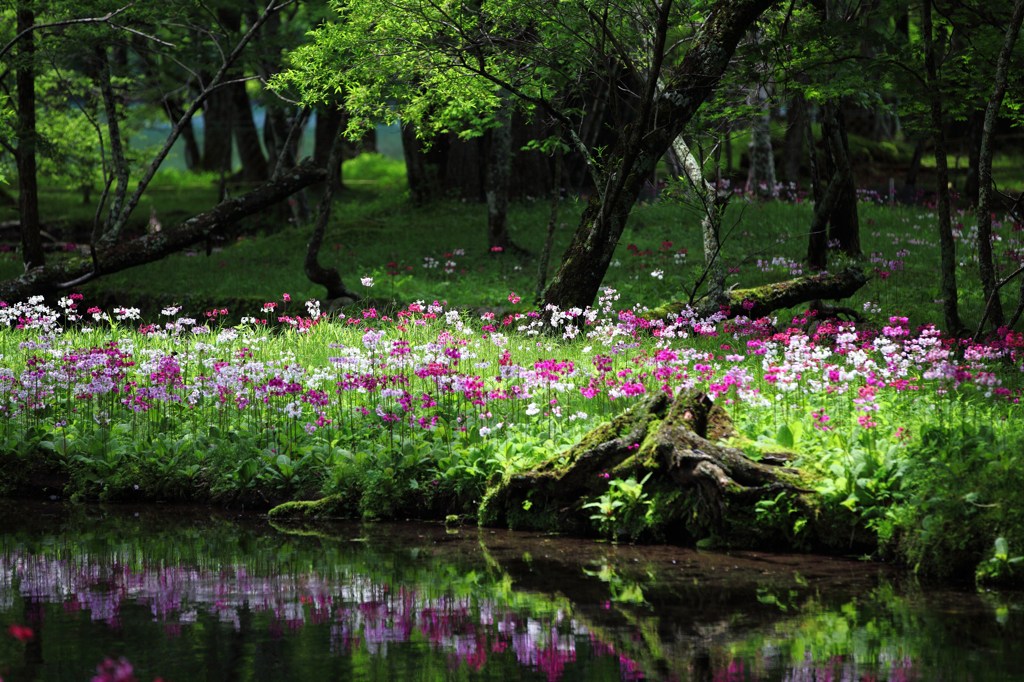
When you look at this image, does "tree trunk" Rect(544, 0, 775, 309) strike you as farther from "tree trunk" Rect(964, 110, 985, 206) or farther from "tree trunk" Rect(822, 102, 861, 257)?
"tree trunk" Rect(964, 110, 985, 206)

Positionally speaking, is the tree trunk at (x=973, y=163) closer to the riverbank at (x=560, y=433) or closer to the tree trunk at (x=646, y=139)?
the tree trunk at (x=646, y=139)

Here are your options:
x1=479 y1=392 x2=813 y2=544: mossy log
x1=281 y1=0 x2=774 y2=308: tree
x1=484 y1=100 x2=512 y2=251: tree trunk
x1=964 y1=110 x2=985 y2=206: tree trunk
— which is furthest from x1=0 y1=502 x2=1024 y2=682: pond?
x1=964 y1=110 x2=985 y2=206: tree trunk

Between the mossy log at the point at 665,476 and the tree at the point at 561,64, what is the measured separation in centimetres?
495

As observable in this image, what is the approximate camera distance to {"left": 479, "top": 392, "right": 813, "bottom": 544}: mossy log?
7.98 m

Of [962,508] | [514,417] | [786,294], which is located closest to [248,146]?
[786,294]

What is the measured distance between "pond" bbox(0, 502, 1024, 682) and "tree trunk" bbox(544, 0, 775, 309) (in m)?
5.57

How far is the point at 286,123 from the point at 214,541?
24.5 meters

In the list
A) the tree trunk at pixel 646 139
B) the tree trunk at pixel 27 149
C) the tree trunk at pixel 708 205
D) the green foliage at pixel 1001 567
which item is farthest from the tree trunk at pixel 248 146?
the green foliage at pixel 1001 567

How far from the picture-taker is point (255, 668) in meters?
5.36

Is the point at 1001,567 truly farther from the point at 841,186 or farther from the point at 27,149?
the point at 27,149

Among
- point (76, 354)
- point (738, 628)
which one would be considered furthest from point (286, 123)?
point (738, 628)

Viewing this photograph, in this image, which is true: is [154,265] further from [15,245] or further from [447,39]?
[447,39]

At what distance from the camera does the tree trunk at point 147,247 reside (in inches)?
697

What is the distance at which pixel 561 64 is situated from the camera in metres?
16.9
